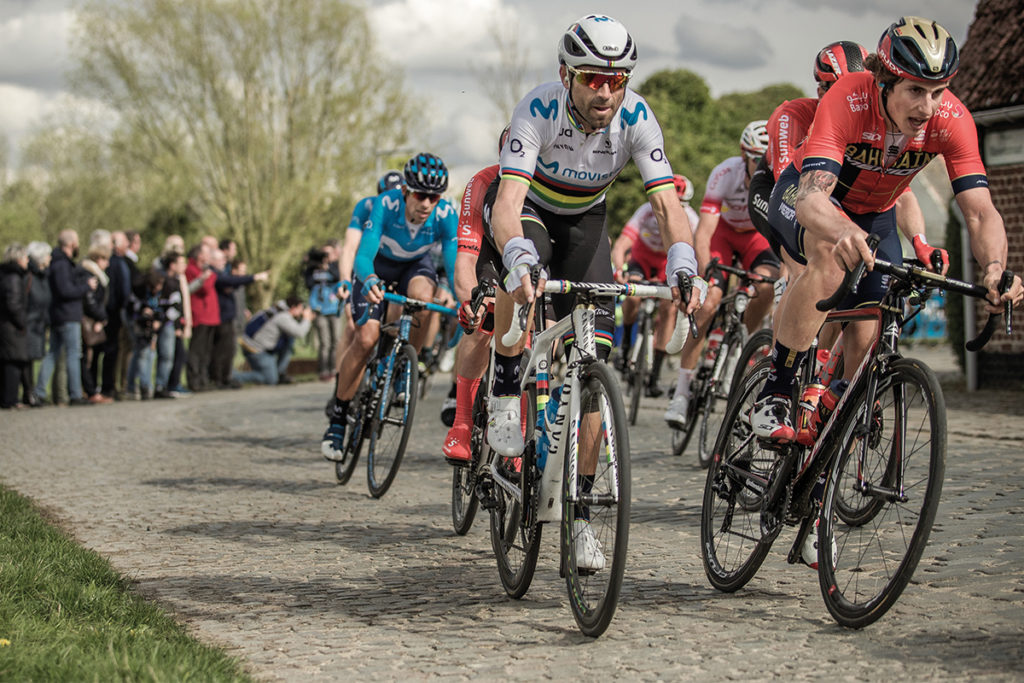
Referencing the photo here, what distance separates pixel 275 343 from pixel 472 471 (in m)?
15.6

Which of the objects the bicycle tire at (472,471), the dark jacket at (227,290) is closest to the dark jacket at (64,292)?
the dark jacket at (227,290)

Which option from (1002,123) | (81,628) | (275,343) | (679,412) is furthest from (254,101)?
(81,628)

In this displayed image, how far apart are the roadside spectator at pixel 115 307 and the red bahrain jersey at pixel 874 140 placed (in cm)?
1391

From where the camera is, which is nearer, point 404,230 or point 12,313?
point 404,230

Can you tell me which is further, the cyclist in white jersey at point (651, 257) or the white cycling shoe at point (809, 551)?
the cyclist in white jersey at point (651, 257)

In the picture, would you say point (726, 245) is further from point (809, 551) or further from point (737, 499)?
point (809, 551)

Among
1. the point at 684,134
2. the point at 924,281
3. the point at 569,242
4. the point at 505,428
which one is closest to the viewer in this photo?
the point at 924,281

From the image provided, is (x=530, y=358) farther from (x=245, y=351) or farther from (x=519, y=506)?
(x=245, y=351)

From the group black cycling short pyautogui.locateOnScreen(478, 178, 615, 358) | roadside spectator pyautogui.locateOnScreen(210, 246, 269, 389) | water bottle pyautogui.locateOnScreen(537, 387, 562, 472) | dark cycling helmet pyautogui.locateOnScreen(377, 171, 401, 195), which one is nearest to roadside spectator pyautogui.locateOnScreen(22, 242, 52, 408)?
roadside spectator pyautogui.locateOnScreen(210, 246, 269, 389)

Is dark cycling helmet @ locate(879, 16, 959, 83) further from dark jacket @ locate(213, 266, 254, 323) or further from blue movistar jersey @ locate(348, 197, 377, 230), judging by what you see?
dark jacket @ locate(213, 266, 254, 323)

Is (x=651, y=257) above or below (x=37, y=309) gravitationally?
above

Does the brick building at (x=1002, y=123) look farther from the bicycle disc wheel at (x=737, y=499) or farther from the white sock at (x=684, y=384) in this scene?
the bicycle disc wheel at (x=737, y=499)

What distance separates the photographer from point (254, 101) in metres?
41.5

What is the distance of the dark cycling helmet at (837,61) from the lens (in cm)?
709
